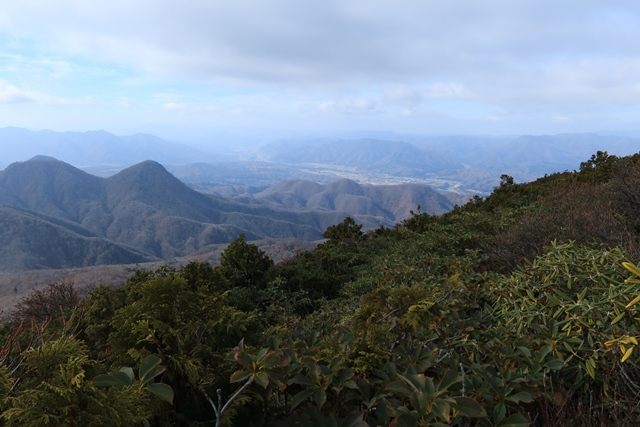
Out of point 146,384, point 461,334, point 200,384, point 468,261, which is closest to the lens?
point 146,384

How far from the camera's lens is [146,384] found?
1.50 m

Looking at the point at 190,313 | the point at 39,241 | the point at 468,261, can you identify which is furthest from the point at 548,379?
the point at 39,241

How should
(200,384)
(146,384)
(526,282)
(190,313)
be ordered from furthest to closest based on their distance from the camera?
(526,282)
(190,313)
(200,384)
(146,384)

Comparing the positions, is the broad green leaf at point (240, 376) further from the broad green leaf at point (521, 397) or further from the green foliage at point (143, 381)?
the broad green leaf at point (521, 397)

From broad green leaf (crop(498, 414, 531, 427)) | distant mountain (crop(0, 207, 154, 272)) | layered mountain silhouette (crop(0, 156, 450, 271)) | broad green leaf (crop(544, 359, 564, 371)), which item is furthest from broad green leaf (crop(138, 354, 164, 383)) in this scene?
layered mountain silhouette (crop(0, 156, 450, 271))

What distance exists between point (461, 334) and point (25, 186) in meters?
242

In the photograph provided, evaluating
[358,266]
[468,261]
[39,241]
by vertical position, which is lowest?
[39,241]

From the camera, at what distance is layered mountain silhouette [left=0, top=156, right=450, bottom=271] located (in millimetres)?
103812

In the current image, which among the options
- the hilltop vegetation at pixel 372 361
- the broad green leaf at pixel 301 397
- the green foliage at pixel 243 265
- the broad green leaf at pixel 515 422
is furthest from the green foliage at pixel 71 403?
the green foliage at pixel 243 265

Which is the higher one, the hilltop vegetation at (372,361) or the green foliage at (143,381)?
the green foliage at (143,381)

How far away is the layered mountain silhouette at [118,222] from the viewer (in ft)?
341

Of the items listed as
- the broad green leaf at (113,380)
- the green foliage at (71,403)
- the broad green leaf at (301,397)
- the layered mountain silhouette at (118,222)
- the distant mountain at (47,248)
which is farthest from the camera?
the layered mountain silhouette at (118,222)

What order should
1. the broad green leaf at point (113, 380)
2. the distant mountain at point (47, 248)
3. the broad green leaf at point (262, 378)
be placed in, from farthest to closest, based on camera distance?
the distant mountain at point (47, 248), the broad green leaf at point (262, 378), the broad green leaf at point (113, 380)

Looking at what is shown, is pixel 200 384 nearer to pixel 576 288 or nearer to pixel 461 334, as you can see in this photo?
pixel 461 334
